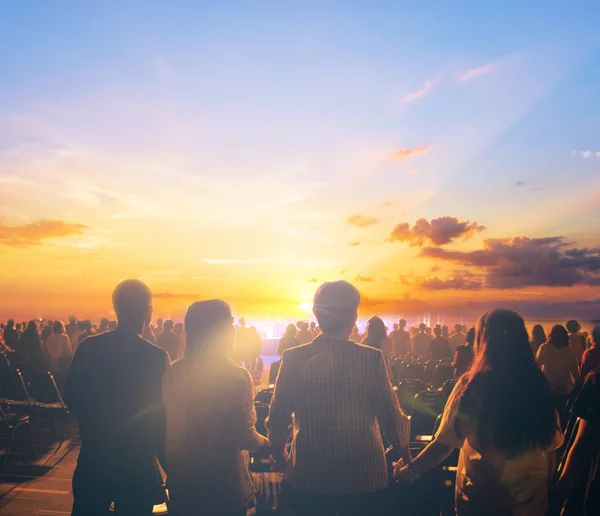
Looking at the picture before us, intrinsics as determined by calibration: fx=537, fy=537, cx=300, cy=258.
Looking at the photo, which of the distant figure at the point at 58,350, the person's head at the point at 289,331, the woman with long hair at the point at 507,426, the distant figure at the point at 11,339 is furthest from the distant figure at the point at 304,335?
the woman with long hair at the point at 507,426

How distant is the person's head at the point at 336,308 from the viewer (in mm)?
2557

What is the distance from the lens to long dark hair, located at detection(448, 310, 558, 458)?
2.34 metres

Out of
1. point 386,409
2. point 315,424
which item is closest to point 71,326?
point 315,424

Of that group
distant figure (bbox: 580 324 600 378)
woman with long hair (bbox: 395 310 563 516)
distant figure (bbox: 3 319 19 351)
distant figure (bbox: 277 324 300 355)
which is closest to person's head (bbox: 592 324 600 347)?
distant figure (bbox: 580 324 600 378)

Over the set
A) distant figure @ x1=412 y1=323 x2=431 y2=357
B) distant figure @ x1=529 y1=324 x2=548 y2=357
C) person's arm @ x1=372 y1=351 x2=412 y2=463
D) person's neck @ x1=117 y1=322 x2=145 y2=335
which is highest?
person's neck @ x1=117 y1=322 x2=145 y2=335

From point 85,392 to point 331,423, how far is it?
4.32ft

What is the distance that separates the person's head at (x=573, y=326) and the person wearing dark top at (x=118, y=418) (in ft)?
28.5

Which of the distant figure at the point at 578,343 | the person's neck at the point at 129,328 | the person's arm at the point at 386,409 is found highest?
the person's neck at the point at 129,328

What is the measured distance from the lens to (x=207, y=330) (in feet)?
8.57

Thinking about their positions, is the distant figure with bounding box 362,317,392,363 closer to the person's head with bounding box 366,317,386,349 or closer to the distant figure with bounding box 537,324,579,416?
the person's head with bounding box 366,317,386,349

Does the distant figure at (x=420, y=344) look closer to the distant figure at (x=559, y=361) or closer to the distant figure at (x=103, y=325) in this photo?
the distant figure at (x=559, y=361)

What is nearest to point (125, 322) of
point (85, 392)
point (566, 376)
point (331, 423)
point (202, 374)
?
point (85, 392)

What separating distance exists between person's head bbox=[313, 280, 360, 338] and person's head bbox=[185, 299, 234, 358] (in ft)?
1.51

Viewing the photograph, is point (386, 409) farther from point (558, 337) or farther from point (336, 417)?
point (558, 337)
